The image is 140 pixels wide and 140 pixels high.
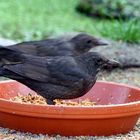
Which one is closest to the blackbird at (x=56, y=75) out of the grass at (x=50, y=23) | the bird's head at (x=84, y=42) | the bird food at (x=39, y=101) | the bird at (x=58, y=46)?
the bird food at (x=39, y=101)

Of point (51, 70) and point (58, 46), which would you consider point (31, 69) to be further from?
point (58, 46)

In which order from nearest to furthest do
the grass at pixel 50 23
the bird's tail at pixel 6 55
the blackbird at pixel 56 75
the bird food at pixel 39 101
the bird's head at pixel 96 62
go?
the blackbird at pixel 56 75, the bird's head at pixel 96 62, the bird food at pixel 39 101, the bird's tail at pixel 6 55, the grass at pixel 50 23

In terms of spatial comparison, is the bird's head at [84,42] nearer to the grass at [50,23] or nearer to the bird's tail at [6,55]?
the bird's tail at [6,55]

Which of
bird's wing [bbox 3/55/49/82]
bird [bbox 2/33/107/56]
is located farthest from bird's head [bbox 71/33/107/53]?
bird's wing [bbox 3/55/49/82]

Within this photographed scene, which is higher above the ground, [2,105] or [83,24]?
[2,105]

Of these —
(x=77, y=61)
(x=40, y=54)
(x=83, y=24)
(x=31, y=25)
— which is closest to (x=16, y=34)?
(x=31, y=25)

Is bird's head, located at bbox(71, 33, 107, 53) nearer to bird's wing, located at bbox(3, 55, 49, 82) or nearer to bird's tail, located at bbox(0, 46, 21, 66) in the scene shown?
bird's tail, located at bbox(0, 46, 21, 66)

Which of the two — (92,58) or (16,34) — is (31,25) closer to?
(16,34)
